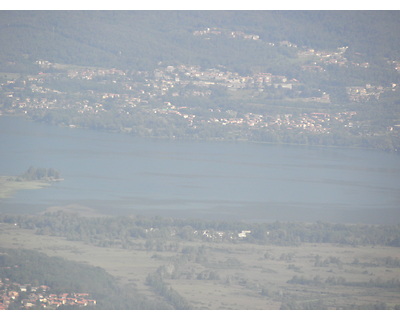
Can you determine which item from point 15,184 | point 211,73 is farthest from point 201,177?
point 211,73

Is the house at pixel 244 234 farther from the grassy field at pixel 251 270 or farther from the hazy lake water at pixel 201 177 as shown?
the hazy lake water at pixel 201 177

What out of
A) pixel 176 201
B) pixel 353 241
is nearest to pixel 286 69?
pixel 176 201

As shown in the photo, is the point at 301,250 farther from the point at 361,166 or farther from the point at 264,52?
the point at 264,52

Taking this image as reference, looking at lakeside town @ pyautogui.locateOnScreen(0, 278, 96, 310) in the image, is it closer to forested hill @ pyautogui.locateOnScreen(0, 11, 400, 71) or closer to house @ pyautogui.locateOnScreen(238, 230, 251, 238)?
house @ pyautogui.locateOnScreen(238, 230, 251, 238)

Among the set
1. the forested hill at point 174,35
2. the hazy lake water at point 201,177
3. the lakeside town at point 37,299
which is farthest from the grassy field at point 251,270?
the forested hill at point 174,35

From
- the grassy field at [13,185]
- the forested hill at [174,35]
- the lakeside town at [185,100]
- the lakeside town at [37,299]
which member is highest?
the forested hill at [174,35]

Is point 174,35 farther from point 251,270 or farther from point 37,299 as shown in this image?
point 37,299

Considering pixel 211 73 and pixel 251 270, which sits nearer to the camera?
pixel 251 270
